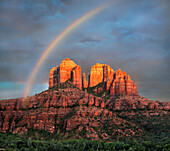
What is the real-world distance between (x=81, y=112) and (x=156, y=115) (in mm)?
51172

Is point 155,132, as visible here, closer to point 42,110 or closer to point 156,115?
point 156,115

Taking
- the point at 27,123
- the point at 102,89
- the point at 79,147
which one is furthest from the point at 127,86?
the point at 79,147

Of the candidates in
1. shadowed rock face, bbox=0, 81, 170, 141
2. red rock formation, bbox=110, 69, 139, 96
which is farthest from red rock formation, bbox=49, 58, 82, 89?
red rock formation, bbox=110, 69, 139, 96

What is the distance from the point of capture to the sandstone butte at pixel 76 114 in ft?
402

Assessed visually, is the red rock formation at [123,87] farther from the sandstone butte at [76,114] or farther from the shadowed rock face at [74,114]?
the shadowed rock face at [74,114]

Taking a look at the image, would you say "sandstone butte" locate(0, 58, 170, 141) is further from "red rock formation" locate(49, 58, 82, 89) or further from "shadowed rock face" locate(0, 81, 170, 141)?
"red rock formation" locate(49, 58, 82, 89)

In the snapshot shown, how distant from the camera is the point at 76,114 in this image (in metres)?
133

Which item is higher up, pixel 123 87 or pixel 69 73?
pixel 69 73

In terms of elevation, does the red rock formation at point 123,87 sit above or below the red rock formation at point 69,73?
below

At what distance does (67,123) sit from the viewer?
12481 cm

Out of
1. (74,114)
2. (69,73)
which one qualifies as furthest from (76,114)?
(69,73)

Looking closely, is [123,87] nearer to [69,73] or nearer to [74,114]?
[69,73]

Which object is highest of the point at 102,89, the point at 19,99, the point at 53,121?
the point at 102,89

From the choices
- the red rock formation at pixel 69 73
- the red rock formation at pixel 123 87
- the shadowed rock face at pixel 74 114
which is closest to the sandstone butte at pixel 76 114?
the shadowed rock face at pixel 74 114
